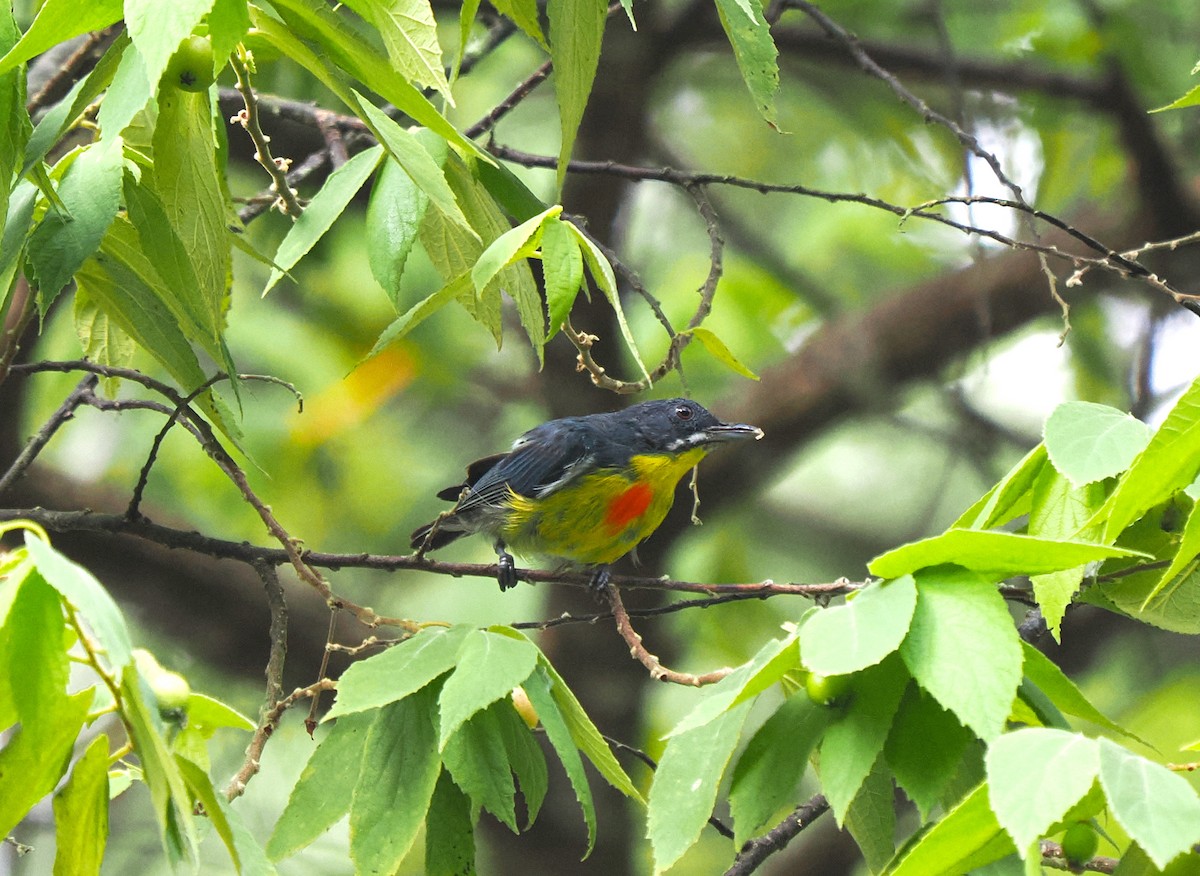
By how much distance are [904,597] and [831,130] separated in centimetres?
673

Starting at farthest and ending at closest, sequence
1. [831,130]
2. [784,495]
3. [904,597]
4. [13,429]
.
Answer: [784,495] < [831,130] < [13,429] < [904,597]

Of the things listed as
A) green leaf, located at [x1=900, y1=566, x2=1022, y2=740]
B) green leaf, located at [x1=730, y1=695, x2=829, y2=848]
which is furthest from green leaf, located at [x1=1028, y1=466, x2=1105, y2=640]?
green leaf, located at [x1=730, y1=695, x2=829, y2=848]

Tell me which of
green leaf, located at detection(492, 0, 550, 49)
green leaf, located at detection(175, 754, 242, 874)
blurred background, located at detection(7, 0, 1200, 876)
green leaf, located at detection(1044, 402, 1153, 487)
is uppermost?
green leaf, located at detection(492, 0, 550, 49)

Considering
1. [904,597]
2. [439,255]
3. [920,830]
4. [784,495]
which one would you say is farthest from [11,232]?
[784,495]

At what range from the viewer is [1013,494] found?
2.03 m

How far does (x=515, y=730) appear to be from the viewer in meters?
2.08

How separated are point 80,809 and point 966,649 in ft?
3.92

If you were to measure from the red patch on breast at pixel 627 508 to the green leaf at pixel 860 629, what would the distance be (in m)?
3.20

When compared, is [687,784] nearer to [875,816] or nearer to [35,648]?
[875,816]

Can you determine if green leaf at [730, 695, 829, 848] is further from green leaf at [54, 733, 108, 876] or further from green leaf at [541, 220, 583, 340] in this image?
green leaf at [54, 733, 108, 876]

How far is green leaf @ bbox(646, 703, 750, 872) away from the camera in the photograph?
169cm

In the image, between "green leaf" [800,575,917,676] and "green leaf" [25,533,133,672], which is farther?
"green leaf" [800,575,917,676]

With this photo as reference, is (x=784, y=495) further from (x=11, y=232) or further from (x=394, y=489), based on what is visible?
(x=11, y=232)

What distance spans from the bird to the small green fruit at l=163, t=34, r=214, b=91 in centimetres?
290
